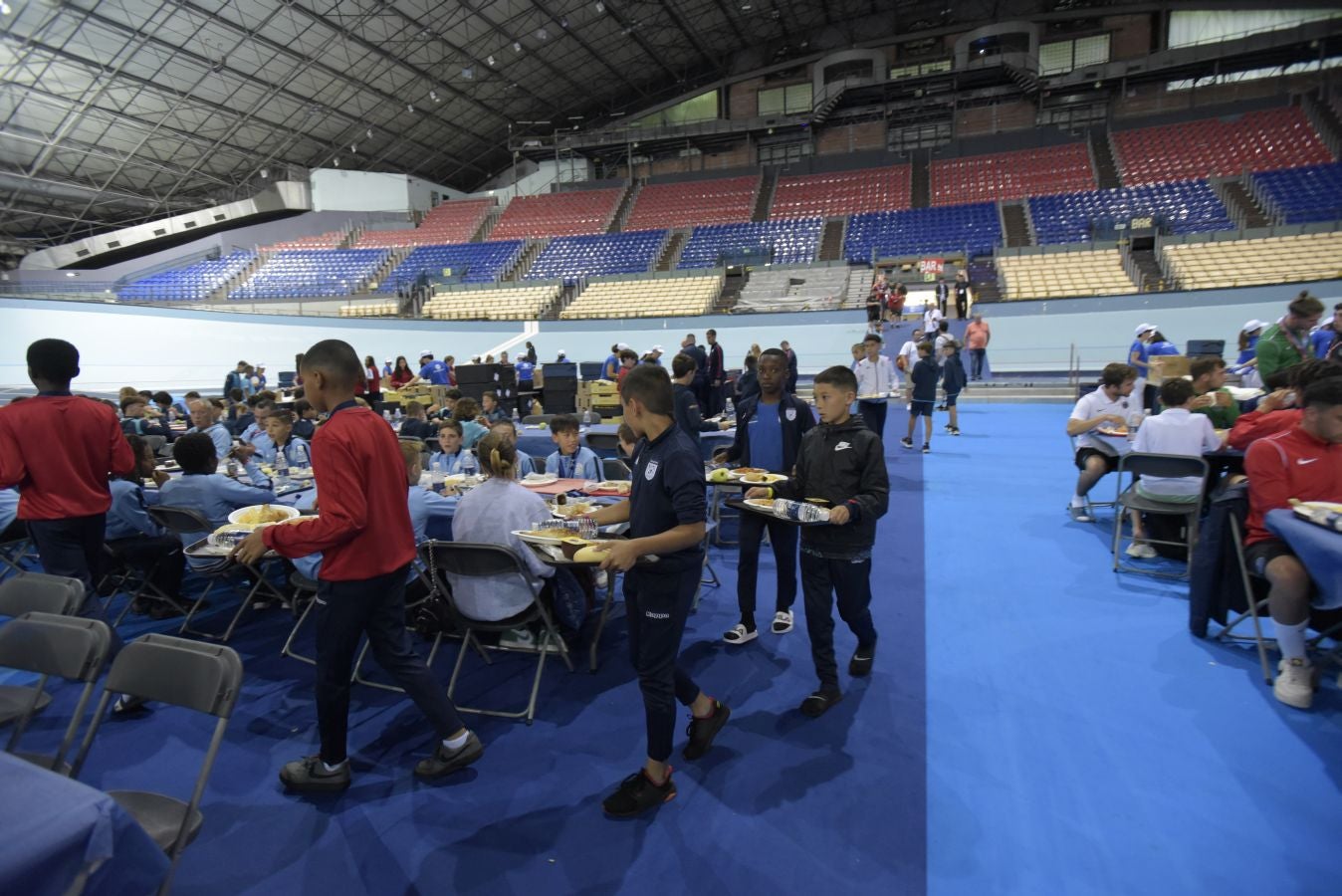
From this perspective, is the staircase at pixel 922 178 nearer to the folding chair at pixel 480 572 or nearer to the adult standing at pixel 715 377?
the adult standing at pixel 715 377

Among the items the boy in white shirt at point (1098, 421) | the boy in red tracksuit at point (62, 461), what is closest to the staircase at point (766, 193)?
the boy in white shirt at point (1098, 421)

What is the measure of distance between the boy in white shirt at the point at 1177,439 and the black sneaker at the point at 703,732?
147 inches

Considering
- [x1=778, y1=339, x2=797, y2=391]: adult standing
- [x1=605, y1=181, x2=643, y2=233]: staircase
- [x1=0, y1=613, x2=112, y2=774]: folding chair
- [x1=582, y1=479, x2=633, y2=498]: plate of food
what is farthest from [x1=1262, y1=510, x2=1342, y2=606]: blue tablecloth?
[x1=605, y1=181, x2=643, y2=233]: staircase

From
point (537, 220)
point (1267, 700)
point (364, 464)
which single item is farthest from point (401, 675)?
point (537, 220)

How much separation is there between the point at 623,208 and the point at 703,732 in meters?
31.0

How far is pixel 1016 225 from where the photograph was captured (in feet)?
75.9

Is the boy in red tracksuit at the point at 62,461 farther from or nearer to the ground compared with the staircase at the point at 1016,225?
nearer to the ground

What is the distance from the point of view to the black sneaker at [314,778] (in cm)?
279

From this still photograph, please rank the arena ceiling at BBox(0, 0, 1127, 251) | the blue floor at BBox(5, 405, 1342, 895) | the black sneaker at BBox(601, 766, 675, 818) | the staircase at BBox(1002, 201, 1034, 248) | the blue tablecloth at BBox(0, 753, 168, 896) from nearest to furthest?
the blue tablecloth at BBox(0, 753, 168, 896)
the blue floor at BBox(5, 405, 1342, 895)
the black sneaker at BBox(601, 766, 675, 818)
the arena ceiling at BBox(0, 0, 1127, 251)
the staircase at BBox(1002, 201, 1034, 248)

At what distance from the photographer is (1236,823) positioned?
2473 millimetres

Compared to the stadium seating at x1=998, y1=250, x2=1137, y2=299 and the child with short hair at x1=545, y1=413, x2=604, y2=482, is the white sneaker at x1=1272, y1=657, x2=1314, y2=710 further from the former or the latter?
the stadium seating at x1=998, y1=250, x2=1137, y2=299

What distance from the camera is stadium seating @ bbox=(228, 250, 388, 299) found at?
2542 cm

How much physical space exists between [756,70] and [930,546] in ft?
106

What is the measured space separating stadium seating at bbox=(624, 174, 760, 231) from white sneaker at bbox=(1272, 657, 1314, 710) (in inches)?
1070
